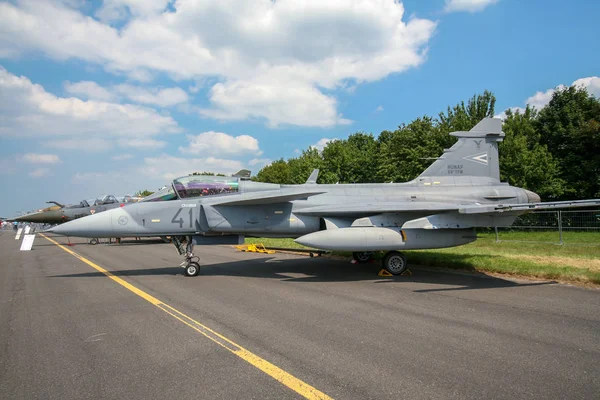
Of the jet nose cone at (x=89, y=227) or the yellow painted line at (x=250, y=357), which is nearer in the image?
the yellow painted line at (x=250, y=357)

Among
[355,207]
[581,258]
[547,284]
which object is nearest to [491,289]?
[547,284]

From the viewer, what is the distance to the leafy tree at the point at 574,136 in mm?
26953

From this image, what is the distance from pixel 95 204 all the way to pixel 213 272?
58.4 ft

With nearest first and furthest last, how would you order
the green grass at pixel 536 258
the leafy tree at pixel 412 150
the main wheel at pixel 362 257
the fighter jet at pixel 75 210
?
the green grass at pixel 536 258 → the main wheel at pixel 362 257 → the fighter jet at pixel 75 210 → the leafy tree at pixel 412 150

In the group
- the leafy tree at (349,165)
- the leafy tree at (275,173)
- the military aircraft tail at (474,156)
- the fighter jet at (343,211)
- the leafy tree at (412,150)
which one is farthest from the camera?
the leafy tree at (275,173)

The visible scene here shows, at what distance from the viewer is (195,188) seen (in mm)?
9844

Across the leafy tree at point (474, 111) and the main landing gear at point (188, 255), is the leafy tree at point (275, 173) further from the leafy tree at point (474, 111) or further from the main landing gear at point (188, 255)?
the main landing gear at point (188, 255)

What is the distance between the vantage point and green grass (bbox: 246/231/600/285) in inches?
332

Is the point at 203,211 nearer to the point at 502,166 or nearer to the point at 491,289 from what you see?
the point at 491,289

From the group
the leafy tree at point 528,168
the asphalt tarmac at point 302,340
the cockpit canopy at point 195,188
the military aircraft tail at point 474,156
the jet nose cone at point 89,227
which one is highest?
the leafy tree at point 528,168

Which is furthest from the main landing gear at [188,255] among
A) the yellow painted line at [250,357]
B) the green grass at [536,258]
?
the green grass at [536,258]

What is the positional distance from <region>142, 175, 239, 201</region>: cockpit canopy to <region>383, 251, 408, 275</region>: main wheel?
15.7ft

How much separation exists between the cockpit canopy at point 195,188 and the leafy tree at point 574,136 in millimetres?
28640

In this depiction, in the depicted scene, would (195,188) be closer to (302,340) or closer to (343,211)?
(343,211)
